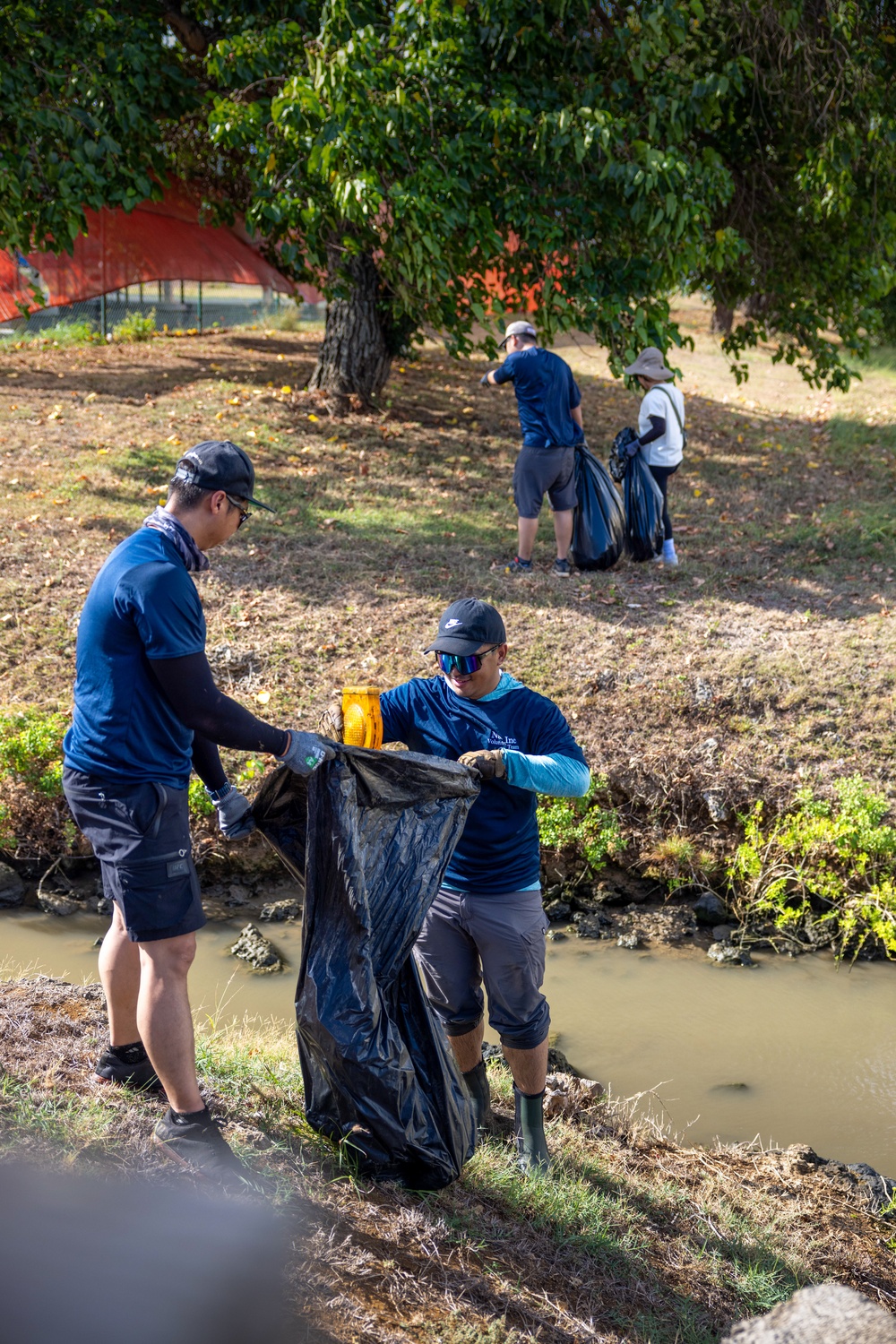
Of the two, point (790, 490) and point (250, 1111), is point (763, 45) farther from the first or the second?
point (250, 1111)

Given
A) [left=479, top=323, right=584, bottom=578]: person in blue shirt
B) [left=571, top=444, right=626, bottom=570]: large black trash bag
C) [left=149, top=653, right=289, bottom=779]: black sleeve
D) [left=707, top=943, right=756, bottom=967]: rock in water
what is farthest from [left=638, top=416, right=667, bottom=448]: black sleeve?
[left=149, top=653, right=289, bottom=779]: black sleeve

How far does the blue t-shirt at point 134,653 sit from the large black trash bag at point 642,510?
544 centimetres

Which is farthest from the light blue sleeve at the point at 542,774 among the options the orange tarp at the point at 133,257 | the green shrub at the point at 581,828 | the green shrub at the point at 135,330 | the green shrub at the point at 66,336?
the green shrub at the point at 135,330

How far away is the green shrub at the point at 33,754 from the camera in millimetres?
5188

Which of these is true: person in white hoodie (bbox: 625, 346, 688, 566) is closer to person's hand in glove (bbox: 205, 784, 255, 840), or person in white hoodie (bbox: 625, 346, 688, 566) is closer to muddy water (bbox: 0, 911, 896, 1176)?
muddy water (bbox: 0, 911, 896, 1176)

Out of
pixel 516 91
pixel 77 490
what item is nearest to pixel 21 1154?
pixel 77 490

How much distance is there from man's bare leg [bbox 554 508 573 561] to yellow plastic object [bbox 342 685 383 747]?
14.7ft

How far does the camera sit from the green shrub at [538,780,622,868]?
5277 mm

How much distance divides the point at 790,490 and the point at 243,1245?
907 cm

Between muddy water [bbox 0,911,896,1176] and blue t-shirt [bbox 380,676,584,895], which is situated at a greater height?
blue t-shirt [bbox 380,676,584,895]

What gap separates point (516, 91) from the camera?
7.84 meters

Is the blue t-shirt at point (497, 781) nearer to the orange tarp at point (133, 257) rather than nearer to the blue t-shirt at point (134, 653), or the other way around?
the blue t-shirt at point (134, 653)

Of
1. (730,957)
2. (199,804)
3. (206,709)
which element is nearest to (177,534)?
(206,709)

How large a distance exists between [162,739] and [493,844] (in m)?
0.96
